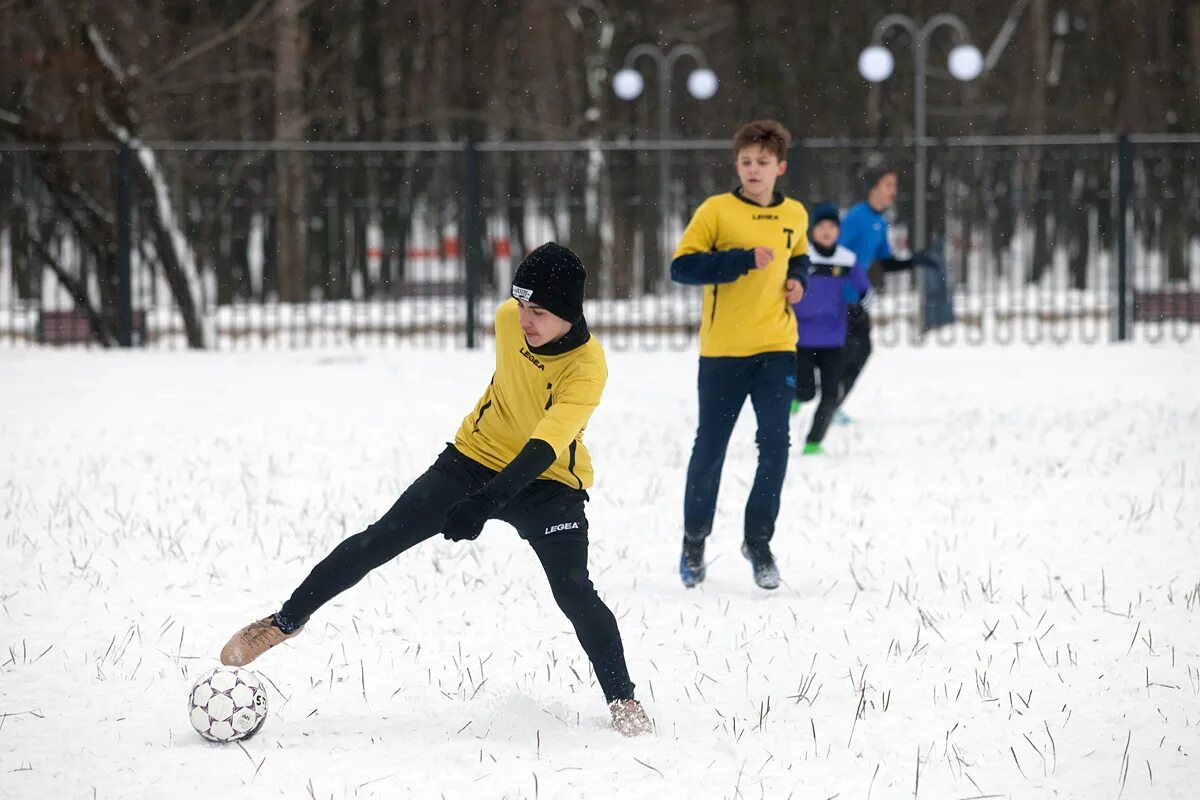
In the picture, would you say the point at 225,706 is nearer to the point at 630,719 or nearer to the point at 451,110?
the point at 630,719

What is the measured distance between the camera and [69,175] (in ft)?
58.9

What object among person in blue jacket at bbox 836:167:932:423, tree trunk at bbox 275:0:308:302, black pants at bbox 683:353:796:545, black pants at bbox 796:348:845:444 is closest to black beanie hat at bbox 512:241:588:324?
black pants at bbox 683:353:796:545

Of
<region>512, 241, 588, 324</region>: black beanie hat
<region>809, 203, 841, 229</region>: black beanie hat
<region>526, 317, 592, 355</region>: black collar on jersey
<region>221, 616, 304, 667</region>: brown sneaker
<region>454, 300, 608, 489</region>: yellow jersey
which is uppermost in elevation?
<region>809, 203, 841, 229</region>: black beanie hat

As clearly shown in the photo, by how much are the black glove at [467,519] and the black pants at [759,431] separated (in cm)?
243

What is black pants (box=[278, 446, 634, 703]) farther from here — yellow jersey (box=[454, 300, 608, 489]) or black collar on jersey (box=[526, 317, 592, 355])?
black collar on jersey (box=[526, 317, 592, 355])

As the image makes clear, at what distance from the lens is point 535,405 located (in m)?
4.71

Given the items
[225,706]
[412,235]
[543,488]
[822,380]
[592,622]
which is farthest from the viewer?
[412,235]

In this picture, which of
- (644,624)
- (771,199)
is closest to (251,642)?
(644,624)

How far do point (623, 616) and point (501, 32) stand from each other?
29248 millimetres

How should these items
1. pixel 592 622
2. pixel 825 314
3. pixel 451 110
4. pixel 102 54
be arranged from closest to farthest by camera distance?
pixel 592 622 → pixel 825 314 → pixel 102 54 → pixel 451 110

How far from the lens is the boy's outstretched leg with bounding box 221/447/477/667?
463 cm

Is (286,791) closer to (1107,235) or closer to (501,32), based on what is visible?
(1107,235)

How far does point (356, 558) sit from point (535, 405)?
730mm

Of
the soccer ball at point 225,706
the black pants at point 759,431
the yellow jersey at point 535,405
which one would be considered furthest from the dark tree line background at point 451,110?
the soccer ball at point 225,706
